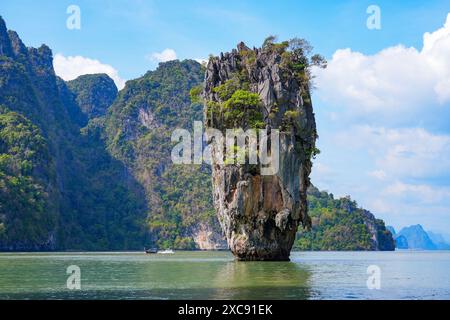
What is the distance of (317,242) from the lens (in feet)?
378

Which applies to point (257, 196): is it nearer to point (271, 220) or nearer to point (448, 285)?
point (271, 220)

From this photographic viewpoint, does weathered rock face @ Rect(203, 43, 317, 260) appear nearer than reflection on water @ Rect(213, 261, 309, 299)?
No

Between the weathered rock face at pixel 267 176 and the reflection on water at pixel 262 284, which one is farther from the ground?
the weathered rock face at pixel 267 176

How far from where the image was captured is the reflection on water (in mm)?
20250

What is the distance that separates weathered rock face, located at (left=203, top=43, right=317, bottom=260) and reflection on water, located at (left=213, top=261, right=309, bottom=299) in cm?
554

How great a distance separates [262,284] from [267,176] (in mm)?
14056

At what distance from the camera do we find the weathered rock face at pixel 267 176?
122 ft

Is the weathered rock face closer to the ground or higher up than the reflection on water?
higher up

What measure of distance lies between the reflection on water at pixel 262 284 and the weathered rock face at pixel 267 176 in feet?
→ 18.2

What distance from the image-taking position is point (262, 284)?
2375 centimetres

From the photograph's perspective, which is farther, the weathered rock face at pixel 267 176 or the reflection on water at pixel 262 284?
the weathered rock face at pixel 267 176

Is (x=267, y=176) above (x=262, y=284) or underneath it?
above
